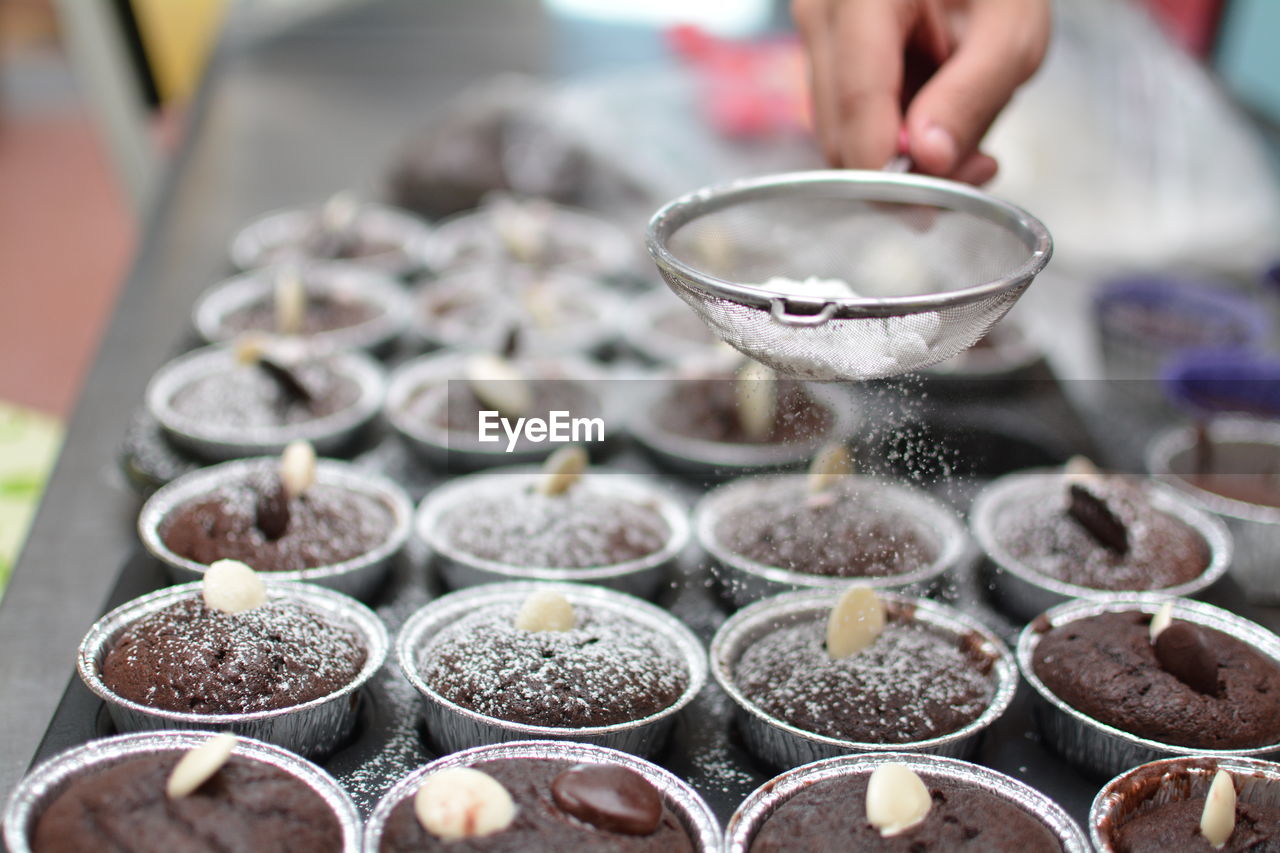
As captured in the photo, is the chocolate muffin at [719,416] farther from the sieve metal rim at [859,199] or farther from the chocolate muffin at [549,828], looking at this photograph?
the chocolate muffin at [549,828]

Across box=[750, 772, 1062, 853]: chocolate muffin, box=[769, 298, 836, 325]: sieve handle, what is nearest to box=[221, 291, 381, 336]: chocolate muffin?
box=[769, 298, 836, 325]: sieve handle

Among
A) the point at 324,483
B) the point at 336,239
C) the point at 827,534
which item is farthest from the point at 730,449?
the point at 336,239

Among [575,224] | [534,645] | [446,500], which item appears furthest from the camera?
[575,224]

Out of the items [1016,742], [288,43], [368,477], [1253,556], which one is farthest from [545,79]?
[1016,742]

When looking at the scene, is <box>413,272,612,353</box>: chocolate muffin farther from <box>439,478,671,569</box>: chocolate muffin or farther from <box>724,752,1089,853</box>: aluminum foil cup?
<box>724,752,1089,853</box>: aluminum foil cup

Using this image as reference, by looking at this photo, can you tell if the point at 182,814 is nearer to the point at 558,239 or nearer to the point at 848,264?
the point at 848,264

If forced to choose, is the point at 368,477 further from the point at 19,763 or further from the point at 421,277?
the point at 421,277
